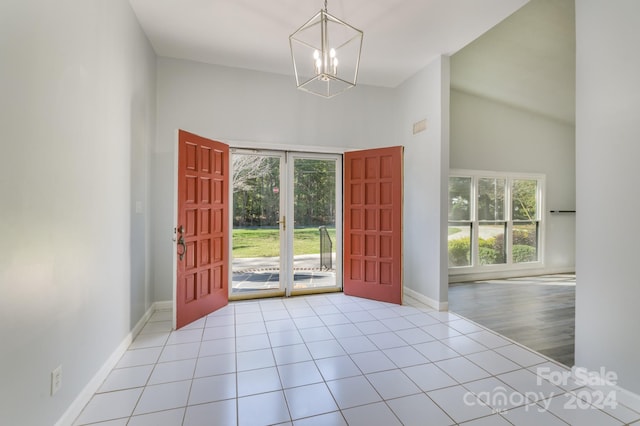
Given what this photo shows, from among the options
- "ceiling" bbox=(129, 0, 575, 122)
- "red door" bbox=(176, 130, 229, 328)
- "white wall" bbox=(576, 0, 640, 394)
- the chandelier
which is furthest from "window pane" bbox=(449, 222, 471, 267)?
"red door" bbox=(176, 130, 229, 328)

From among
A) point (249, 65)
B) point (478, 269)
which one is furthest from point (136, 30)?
point (478, 269)

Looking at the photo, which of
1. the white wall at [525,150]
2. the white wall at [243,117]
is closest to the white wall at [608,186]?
the white wall at [243,117]

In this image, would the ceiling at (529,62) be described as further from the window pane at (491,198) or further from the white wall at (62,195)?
the white wall at (62,195)

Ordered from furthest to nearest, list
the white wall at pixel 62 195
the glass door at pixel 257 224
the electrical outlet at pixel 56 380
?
the glass door at pixel 257 224 < the electrical outlet at pixel 56 380 < the white wall at pixel 62 195

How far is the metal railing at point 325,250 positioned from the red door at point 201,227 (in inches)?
55.9

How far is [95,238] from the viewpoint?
7.02 feet

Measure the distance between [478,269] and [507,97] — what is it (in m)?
3.09

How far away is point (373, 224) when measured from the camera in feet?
13.7

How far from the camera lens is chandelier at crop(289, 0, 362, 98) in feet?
7.01

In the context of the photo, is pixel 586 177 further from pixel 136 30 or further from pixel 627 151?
pixel 136 30

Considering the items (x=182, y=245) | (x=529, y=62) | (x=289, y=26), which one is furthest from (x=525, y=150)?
(x=182, y=245)

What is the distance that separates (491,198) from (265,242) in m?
4.30

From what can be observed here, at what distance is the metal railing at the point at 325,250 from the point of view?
4527 millimetres

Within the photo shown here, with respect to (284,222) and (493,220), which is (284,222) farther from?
(493,220)
